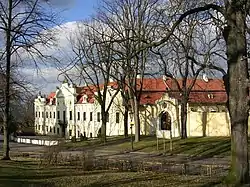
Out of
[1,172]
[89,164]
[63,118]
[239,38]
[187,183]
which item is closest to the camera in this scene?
[239,38]

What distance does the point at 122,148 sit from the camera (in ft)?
165

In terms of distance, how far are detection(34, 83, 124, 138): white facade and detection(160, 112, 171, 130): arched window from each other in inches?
372

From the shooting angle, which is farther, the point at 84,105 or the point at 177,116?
the point at 84,105

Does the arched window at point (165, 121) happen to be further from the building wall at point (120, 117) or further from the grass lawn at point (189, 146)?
the grass lawn at point (189, 146)

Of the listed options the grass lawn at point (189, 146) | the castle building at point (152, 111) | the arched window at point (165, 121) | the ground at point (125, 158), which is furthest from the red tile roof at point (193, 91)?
the ground at point (125, 158)

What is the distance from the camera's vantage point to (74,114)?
86250mm

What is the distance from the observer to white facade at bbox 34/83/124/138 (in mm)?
71938

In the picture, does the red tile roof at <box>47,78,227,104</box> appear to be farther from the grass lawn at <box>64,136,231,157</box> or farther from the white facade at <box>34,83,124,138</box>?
the grass lawn at <box>64,136,231,157</box>

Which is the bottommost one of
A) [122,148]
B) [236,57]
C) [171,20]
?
[122,148]

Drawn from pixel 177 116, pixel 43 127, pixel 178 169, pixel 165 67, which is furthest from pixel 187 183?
pixel 43 127

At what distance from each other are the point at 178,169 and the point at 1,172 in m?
8.38

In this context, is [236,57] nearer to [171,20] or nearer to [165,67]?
[171,20]

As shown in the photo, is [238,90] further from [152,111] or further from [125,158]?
[152,111]

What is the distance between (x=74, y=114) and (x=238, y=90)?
7236cm
